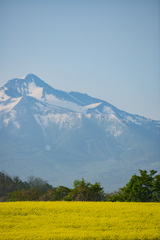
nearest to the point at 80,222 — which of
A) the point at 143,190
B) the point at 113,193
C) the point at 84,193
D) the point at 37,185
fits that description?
the point at 143,190

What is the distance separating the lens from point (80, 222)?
2048cm

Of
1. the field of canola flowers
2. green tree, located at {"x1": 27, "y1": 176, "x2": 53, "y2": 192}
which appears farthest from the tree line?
green tree, located at {"x1": 27, "y1": 176, "x2": 53, "y2": 192}

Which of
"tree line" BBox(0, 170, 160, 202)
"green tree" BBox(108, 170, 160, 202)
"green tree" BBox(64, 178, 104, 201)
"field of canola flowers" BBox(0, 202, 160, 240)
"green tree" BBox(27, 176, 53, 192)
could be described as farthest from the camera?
"green tree" BBox(27, 176, 53, 192)

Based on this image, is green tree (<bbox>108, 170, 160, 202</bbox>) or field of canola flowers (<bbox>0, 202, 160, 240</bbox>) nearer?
field of canola flowers (<bbox>0, 202, 160, 240</bbox>)

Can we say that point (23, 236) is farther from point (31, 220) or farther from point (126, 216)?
point (126, 216)

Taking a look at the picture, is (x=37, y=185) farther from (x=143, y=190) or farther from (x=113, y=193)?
(x=143, y=190)

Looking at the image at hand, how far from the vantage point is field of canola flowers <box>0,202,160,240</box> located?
17.8m

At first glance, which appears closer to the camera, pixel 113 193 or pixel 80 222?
pixel 80 222

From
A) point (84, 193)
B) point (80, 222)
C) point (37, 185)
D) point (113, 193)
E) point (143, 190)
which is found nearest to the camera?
point (80, 222)

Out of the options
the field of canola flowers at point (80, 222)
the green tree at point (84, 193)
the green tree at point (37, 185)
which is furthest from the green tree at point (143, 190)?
the green tree at point (37, 185)

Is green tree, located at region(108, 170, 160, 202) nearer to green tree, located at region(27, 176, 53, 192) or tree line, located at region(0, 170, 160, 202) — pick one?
tree line, located at region(0, 170, 160, 202)

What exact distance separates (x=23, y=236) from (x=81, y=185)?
19.2 metres

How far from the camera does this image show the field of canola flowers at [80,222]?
17797mm

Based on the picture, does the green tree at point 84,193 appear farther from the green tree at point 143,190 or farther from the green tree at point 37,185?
the green tree at point 37,185
